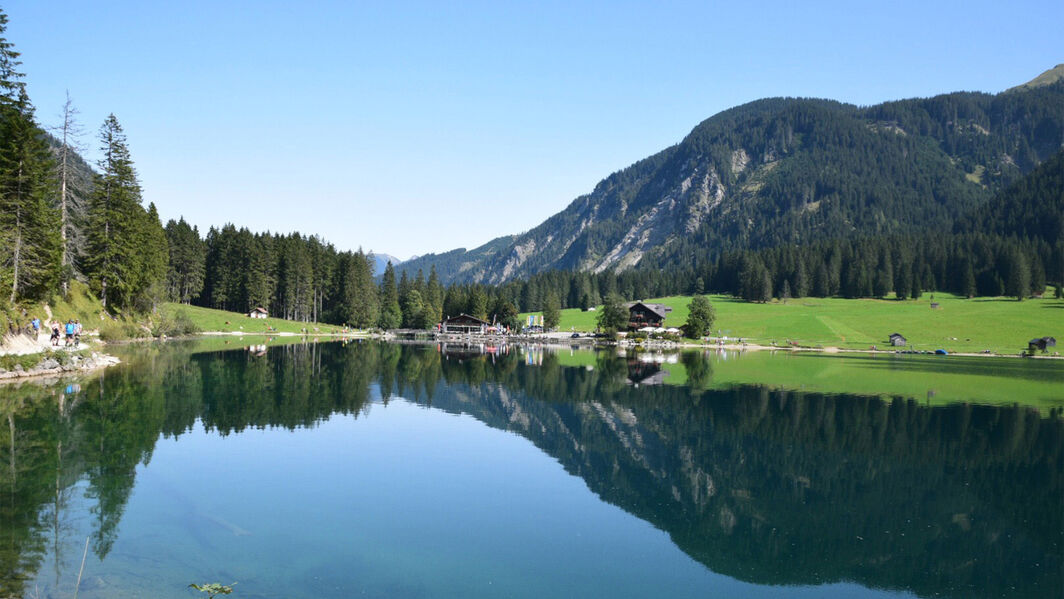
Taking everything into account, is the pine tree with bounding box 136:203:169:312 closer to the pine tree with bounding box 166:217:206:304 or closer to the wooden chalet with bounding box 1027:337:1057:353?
the pine tree with bounding box 166:217:206:304

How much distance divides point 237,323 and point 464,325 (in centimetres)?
5370

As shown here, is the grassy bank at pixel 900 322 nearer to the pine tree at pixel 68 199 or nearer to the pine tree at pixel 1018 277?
the pine tree at pixel 1018 277

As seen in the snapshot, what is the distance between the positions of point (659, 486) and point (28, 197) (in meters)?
45.8

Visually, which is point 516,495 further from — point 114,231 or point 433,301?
point 433,301

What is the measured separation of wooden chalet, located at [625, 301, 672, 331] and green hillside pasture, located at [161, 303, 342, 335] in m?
57.7

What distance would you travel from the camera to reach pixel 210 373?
137 feet

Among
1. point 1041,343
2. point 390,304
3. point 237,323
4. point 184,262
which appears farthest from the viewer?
point 390,304

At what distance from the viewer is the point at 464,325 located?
14238 centimetres

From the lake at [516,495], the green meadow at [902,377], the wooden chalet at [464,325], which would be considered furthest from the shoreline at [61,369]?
the wooden chalet at [464,325]

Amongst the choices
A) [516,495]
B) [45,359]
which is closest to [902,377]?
[516,495]

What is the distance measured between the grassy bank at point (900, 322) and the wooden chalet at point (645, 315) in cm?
294

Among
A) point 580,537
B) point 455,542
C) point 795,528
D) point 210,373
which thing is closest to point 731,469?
point 795,528

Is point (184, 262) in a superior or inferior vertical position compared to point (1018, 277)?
superior

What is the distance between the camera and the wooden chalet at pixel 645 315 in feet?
409
